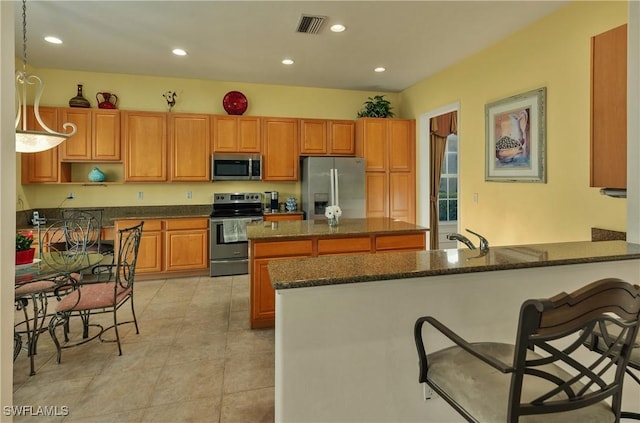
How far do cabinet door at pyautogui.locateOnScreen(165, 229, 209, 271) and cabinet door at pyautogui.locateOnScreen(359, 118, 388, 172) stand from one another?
→ 104 inches

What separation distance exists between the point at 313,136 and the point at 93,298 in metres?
3.71

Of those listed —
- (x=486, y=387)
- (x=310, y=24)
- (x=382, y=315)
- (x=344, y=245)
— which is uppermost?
(x=310, y=24)

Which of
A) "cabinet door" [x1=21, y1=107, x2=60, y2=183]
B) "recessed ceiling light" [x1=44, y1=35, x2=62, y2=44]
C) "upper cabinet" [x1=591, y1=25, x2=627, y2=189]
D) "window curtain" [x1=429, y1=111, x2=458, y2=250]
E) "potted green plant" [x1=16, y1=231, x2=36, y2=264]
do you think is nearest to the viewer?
"upper cabinet" [x1=591, y1=25, x2=627, y2=189]

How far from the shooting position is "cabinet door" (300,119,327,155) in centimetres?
543

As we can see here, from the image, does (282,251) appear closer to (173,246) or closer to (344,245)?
(344,245)

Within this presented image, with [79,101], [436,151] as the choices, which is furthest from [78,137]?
[436,151]

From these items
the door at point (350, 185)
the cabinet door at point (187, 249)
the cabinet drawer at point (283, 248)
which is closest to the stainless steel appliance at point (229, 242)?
the cabinet door at point (187, 249)

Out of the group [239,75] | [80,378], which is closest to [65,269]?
[80,378]

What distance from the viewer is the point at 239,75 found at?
16.6ft

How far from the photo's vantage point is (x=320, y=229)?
127 inches

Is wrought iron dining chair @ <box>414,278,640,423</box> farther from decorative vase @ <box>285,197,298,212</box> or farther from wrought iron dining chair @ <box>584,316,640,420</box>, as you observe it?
decorative vase @ <box>285,197,298,212</box>

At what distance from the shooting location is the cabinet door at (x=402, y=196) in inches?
220

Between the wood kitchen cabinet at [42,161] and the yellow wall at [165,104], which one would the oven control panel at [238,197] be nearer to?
the yellow wall at [165,104]

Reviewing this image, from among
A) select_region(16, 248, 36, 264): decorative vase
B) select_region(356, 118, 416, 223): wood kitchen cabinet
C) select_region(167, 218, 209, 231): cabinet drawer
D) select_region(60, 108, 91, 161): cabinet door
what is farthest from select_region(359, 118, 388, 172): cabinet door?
select_region(16, 248, 36, 264): decorative vase
